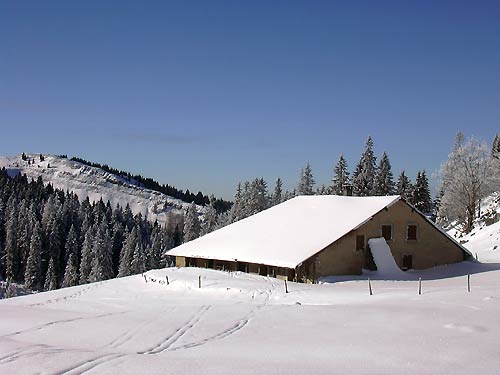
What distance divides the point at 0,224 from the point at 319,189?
68.4 m

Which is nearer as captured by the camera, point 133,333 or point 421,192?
point 133,333

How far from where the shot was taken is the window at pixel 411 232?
131 feet

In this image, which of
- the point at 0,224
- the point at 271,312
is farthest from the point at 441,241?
the point at 0,224

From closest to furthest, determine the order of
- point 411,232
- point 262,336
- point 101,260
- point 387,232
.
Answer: point 262,336, point 387,232, point 411,232, point 101,260

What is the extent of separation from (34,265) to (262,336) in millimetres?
91011

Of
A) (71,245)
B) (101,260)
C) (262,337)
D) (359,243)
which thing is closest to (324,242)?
(359,243)

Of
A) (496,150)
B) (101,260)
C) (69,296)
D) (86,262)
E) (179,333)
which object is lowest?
(69,296)

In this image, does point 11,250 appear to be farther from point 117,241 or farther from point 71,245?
point 117,241

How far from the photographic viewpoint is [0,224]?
110812mm

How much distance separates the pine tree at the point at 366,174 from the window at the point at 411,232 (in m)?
31.9

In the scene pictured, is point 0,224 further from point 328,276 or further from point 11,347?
point 11,347

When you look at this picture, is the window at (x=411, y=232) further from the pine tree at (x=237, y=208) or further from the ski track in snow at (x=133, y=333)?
the pine tree at (x=237, y=208)

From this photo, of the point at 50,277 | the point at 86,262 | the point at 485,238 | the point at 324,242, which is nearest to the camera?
the point at 324,242

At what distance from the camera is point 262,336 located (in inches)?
580
